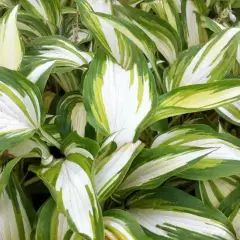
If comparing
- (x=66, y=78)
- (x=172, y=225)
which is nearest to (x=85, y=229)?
(x=172, y=225)

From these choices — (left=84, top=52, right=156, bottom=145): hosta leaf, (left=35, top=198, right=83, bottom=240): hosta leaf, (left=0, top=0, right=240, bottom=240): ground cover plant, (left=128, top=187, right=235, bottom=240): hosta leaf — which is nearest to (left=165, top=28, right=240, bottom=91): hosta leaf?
(left=0, top=0, right=240, bottom=240): ground cover plant

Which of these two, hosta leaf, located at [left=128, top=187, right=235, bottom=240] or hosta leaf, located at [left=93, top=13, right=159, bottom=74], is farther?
hosta leaf, located at [left=93, top=13, right=159, bottom=74]

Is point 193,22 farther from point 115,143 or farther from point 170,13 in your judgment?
point 115,143

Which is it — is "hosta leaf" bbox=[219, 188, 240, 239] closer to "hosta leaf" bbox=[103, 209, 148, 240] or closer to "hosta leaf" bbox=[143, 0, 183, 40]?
"hosta leaf" bbox=[103, 209, 148, 240]

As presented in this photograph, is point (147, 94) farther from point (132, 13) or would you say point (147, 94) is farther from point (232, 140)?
point (132, 13)

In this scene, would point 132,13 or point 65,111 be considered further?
point 132,13
